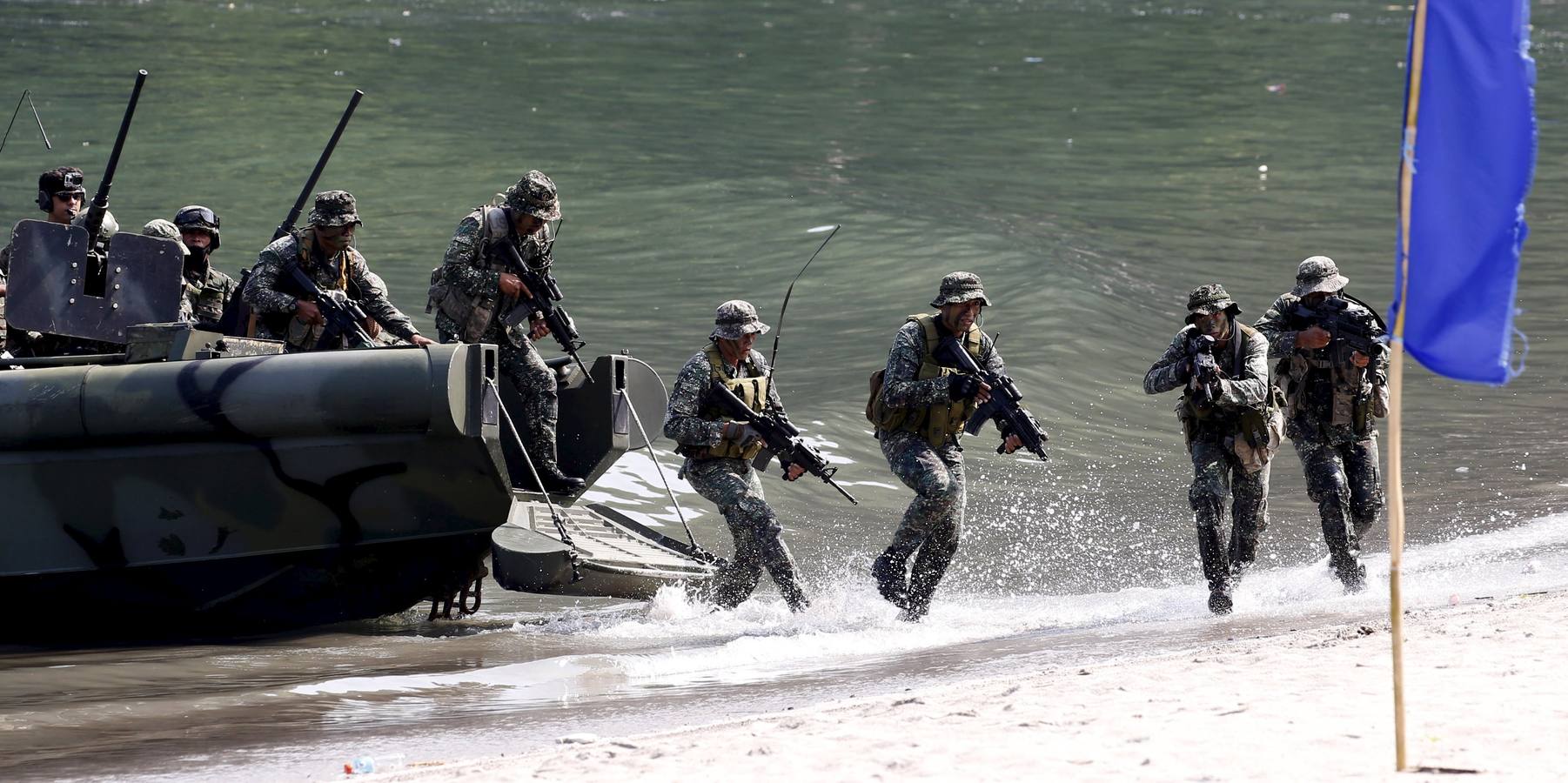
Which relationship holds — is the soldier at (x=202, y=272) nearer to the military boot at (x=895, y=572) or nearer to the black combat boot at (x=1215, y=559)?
the military boot at (x=895, y=572)

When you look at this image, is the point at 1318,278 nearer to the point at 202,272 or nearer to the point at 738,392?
the point at 738,392

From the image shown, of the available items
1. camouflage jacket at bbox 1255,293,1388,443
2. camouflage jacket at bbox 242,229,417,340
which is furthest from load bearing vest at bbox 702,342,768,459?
camouflage jacket at bbox 1255,293,1388,443

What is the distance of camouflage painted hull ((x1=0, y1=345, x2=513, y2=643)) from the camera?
8.41 m

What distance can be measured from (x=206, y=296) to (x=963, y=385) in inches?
172

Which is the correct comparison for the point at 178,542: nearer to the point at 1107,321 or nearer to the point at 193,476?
the point at 193,476

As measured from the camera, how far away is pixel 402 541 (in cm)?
880

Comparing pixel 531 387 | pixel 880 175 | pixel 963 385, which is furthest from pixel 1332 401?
pixel 880 175

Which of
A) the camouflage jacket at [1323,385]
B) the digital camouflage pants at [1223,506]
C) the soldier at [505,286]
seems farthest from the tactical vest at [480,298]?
the camouflage jacket at [1323,385]

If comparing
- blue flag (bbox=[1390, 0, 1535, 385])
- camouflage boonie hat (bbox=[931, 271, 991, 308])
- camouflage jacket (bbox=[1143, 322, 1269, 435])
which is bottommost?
camouflage jacket (bbox=[1143, 322, 1269, 435])

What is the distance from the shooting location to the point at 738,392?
8977mm

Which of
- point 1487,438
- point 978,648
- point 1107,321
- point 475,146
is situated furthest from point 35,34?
point 978,648

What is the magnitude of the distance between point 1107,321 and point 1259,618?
8.40 m

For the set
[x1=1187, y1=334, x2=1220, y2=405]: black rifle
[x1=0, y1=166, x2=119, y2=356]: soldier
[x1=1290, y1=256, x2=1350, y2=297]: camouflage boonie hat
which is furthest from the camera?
[x1=0, y1=166, x2=119, y2=356]: soldier

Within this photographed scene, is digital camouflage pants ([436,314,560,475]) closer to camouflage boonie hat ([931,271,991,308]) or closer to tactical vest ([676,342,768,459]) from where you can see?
tactical vest ([676,342,768,459])
